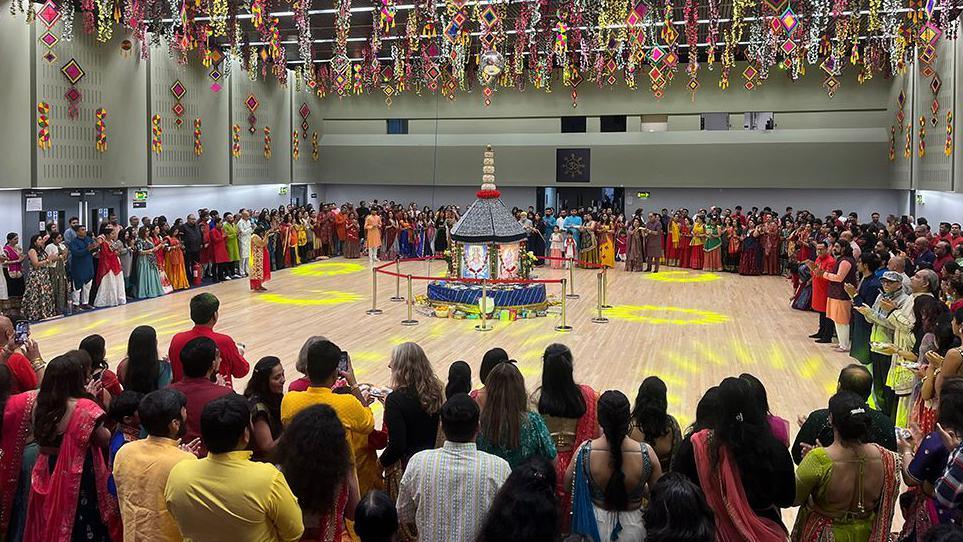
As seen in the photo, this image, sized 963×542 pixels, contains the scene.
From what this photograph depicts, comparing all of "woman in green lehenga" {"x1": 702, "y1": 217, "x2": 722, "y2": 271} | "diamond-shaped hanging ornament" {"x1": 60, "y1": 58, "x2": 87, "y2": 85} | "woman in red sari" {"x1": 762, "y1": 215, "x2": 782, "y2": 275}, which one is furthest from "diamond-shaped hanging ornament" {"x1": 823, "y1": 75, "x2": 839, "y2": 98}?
"diamond-shaped hanging ornament" {"x1": 60, "y1": 58, "x2": 87, "y2": 85}

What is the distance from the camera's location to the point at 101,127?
55.4 feet

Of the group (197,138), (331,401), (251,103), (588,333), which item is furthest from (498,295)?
(251,103)

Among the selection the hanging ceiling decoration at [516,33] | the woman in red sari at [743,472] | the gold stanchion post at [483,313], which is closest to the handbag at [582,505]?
the woman in red sari at [743,472]

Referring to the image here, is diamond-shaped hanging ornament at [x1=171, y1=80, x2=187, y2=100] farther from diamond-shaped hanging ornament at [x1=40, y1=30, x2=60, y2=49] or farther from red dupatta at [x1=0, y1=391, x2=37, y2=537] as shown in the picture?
red dupatta at [x1=0, y1=391, x2=37, y2=537]

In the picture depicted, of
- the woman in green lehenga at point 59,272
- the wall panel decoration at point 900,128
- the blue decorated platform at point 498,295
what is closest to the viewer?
the woman in green lehenga at point 59,272

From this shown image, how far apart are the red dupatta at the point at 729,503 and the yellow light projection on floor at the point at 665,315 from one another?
1026 cm

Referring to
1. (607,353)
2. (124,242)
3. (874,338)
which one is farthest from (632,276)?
(874,338)

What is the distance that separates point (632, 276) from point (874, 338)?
12314 millimetres

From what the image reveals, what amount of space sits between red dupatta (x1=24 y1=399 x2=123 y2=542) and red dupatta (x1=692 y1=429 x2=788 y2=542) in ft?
8.50

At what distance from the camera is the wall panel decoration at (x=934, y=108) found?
1662 centimetres

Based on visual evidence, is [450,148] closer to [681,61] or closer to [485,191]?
[681,61]

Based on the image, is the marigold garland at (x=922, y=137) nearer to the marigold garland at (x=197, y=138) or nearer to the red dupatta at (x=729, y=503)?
the marigold garland at (x=197, y=138)

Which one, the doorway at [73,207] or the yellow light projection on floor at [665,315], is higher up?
the doorway at [73,207]

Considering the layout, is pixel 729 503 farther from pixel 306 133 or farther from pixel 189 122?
pixel 306 133
